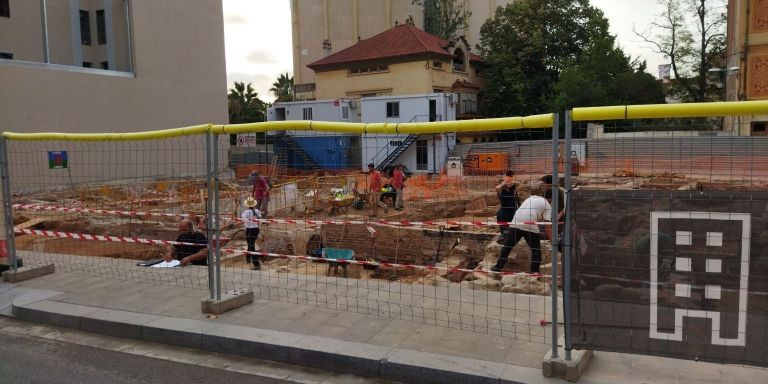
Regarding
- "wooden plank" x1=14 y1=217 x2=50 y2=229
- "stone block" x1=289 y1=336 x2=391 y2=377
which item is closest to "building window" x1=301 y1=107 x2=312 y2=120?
"wooden plank" x1=14 y1=217 x2=50 y2=229

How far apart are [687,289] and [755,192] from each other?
813 mm

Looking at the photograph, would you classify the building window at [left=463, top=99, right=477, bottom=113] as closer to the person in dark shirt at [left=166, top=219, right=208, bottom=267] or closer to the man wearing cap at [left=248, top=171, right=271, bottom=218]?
the man wearing cap at [left=248, top=171, right=271, bottom=218]

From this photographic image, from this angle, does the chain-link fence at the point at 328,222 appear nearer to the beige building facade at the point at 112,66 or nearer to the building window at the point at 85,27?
the beige building facade at the point at 112,66

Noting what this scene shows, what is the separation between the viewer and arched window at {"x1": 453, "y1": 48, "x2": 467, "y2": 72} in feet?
145

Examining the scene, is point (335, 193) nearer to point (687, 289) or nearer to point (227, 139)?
point (227, 139)

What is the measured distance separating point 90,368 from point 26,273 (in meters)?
3.90

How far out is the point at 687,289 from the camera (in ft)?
13.3

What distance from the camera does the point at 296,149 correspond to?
758 cm

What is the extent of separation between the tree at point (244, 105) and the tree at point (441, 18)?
18971 mm

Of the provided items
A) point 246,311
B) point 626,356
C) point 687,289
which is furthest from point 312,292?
point 687,289

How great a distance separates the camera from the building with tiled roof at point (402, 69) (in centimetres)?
4097

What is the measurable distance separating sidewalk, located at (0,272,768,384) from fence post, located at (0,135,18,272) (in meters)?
0.77

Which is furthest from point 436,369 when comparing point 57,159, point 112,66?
point 112,66

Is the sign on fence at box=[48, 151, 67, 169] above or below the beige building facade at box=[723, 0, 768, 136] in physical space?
below
